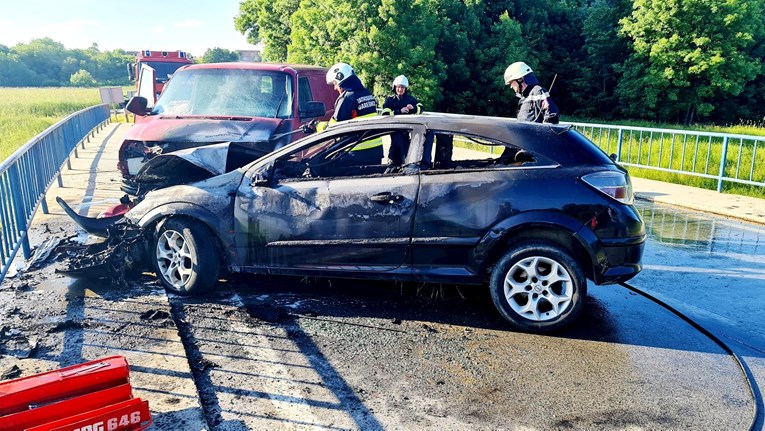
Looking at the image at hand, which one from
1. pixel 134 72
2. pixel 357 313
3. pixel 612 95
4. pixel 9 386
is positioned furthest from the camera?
pixel 612 95

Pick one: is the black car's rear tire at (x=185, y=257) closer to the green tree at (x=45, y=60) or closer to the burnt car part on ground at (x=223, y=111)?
the burnt car part on ground at (x=223, y=111)

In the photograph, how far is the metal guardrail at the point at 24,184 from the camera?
5668mm

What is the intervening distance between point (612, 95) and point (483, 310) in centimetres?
4369

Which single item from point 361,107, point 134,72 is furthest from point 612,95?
point 361,107

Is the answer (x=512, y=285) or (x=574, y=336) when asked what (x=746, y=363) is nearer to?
(x=574, y=336)

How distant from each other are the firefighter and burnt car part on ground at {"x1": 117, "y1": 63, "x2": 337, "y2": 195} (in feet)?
7.90

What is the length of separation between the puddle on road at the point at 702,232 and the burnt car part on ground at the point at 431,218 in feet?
10.9

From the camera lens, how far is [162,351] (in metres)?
4.16

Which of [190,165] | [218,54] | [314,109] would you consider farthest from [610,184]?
[218,54]

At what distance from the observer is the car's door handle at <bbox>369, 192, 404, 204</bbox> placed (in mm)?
4777

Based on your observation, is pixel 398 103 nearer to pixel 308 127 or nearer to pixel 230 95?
pixel 308 127

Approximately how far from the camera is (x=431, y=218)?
186 inches

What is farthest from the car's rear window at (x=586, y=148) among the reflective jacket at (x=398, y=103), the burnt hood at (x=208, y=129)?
the reflective jacket at (x=398, y=103)

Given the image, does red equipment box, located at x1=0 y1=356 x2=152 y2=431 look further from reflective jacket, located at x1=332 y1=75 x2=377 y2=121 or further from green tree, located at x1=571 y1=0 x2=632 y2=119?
green tree, located at x1=571 y1=0 x2=632 y2=119
